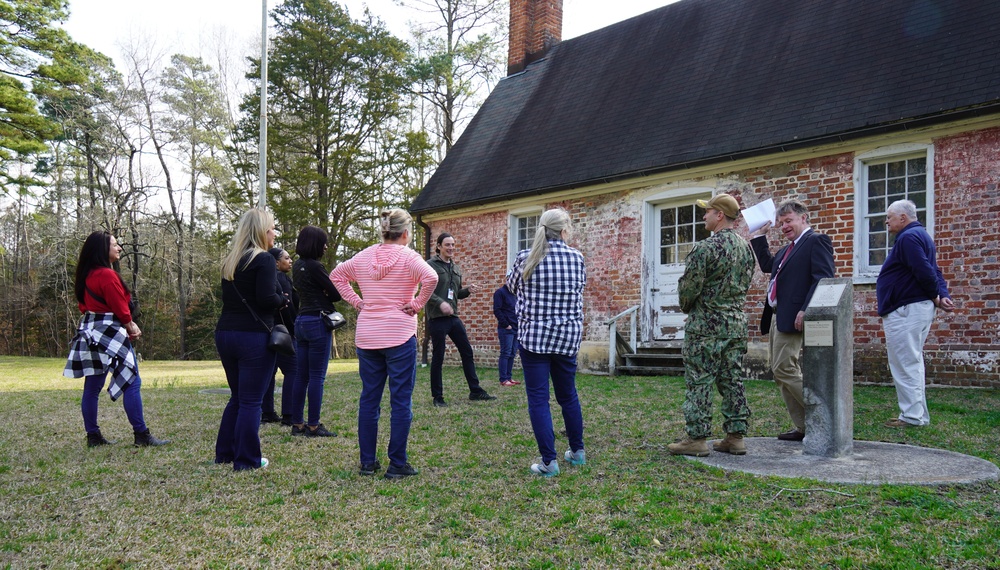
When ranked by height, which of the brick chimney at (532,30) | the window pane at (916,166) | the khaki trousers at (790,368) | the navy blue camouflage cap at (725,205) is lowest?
the khaki trousers at (790,368)

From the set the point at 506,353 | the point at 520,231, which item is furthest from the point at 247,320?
the point at 520,231

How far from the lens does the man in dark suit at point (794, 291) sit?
5.47m

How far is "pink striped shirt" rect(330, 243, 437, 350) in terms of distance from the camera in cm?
461

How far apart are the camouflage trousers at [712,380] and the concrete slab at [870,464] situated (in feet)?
0.83

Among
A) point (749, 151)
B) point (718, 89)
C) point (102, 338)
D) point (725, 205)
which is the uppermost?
point (718, 89)

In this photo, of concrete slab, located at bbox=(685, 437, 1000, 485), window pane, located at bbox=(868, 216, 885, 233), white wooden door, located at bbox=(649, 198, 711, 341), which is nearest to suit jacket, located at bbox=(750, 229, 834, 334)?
concrete slab, located at bbox=(685, 437, 1000, 485)

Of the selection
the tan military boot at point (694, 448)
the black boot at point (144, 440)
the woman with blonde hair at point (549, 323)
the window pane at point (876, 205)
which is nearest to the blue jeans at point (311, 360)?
the black boot at point (144, 440)

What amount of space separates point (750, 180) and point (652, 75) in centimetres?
390

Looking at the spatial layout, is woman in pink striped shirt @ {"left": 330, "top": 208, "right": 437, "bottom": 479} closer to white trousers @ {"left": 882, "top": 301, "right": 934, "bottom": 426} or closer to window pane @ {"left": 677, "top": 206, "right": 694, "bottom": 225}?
white trousers @ {"left": 882, "top": 301, "right": 934, "bottom": 426}

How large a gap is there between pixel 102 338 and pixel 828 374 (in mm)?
5655

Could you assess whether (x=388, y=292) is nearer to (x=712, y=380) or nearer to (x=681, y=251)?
(x=712, y=380)

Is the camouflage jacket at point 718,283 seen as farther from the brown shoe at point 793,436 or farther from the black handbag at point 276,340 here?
the black handbag at point 276,340

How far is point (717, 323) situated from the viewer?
5.01 metres

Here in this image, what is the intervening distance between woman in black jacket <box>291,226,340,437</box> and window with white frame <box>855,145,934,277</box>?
745cm
